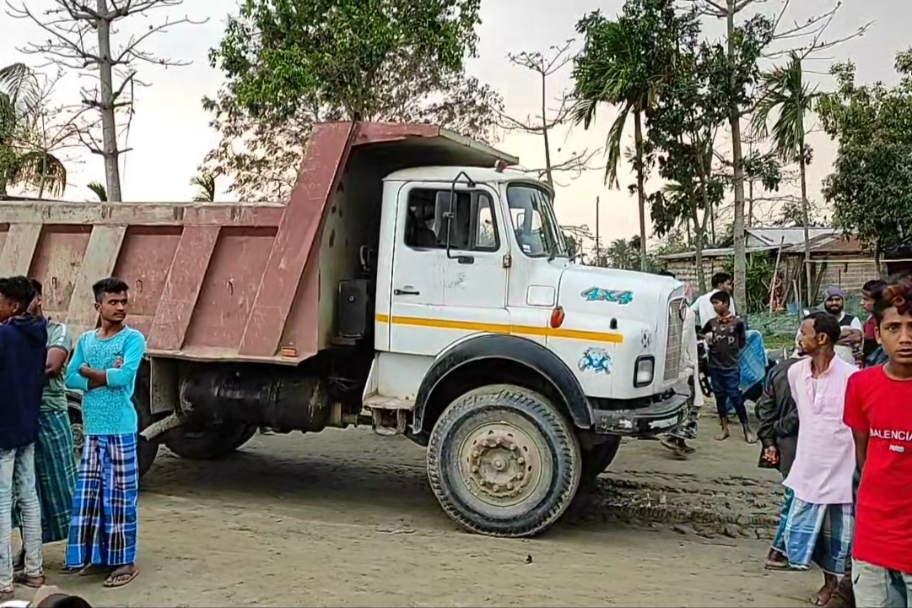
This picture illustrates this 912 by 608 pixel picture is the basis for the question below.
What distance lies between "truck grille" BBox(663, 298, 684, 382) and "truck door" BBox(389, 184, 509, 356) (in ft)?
3.91

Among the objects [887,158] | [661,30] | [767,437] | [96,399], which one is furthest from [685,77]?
[96,399]

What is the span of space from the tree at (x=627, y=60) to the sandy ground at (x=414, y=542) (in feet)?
40.6

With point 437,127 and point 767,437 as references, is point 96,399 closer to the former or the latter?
point 437,127

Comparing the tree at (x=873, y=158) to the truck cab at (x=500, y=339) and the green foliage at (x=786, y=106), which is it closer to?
the green foliage at (x=786, y=106)

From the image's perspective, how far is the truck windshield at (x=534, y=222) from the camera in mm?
6695

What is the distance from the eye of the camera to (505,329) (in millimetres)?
6477

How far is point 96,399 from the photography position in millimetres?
4973

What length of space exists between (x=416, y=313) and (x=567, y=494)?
1.70 meters

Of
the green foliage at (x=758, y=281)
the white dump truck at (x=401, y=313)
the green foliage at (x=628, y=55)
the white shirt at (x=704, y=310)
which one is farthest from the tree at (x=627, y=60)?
the white dump truck at (x=401, y=313)

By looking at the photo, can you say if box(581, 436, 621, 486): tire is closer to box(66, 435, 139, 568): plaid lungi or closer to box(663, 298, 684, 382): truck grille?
box(663, 298, 684, 382): truck grille

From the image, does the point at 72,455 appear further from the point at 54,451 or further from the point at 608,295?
the point at 608,295

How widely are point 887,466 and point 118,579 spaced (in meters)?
3.95

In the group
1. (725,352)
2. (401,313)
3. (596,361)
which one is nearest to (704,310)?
(725,352)

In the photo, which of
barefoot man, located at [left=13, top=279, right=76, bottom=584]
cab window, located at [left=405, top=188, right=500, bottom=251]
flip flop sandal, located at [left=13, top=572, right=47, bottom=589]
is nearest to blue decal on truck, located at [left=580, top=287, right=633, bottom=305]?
cab window, located at [left=405, top=188, right=500, bottom=251]
